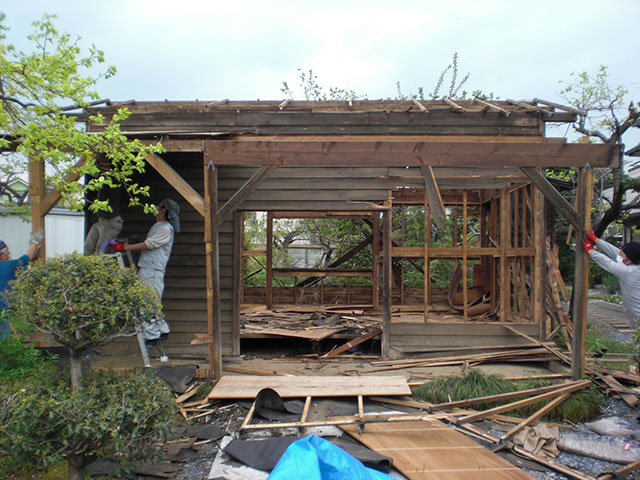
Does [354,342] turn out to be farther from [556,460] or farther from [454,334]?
→ [556,460]

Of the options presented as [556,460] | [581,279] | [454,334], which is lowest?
[556,460]

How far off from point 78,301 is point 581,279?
18.6 ft

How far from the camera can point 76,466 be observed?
3523 millimetres

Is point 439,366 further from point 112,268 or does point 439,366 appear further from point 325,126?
point 112,268

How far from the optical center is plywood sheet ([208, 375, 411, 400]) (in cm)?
550

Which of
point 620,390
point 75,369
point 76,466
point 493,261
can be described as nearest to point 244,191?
point 75,369

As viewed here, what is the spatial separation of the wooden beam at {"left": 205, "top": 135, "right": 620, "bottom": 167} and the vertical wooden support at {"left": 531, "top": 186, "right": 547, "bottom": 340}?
203 cm

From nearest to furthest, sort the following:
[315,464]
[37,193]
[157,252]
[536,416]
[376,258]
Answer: [315,464]
[536,416]
[37,193]
[157,252]
[376,258]

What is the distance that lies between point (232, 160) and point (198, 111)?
234 cm

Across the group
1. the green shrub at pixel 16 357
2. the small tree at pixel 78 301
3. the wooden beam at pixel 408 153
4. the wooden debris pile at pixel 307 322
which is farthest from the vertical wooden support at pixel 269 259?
the small tree at pixel 78 301

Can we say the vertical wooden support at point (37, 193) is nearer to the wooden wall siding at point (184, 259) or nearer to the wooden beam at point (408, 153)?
the wooden wall siding at point (184, 259)

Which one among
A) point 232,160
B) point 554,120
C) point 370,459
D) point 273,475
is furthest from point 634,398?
point 232,160

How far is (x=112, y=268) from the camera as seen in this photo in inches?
146

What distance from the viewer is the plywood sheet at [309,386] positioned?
5496 mm
